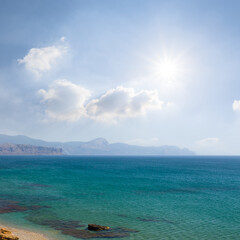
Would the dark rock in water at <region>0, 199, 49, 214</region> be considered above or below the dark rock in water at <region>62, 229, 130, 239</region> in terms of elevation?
below

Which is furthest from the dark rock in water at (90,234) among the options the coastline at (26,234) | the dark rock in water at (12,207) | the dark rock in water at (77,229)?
the dark rock in water at (12,207)

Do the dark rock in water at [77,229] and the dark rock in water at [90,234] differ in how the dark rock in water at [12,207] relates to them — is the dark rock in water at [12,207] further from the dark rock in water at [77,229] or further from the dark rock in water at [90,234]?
the dark rock in water at [90,234]

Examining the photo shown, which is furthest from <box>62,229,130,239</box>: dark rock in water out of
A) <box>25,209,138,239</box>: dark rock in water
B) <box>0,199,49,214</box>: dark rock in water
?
<box>0,199,49,214</box>: dark rock in water

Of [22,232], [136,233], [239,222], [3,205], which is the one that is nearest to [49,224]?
[22,232]

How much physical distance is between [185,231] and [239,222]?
12.0 meters

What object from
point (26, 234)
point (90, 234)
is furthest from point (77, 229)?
point (26, 234)

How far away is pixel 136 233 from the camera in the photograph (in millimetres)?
30078

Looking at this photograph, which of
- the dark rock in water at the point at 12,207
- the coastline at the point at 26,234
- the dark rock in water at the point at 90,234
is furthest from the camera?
the dark rock in water at the point at 12,207

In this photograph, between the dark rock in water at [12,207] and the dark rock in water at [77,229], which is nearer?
the dark rock in water at [77,229]

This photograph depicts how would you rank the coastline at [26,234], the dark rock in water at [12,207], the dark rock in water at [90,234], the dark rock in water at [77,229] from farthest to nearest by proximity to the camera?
1. the dark rock in water at [12,207]
2. the dark rock in water at [77,229]
3. the dark rock in water at [90,234]
4. the coastline at [26,234]

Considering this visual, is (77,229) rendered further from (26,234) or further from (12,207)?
(12,207)

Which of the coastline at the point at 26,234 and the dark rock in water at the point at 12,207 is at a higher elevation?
the coastline at the point at 26,234

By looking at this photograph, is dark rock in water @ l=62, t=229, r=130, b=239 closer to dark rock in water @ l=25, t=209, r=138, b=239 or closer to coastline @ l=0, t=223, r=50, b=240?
dark rock in water @ l=25, t=209, r=138, b=239

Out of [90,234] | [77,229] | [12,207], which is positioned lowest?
[12,207]
